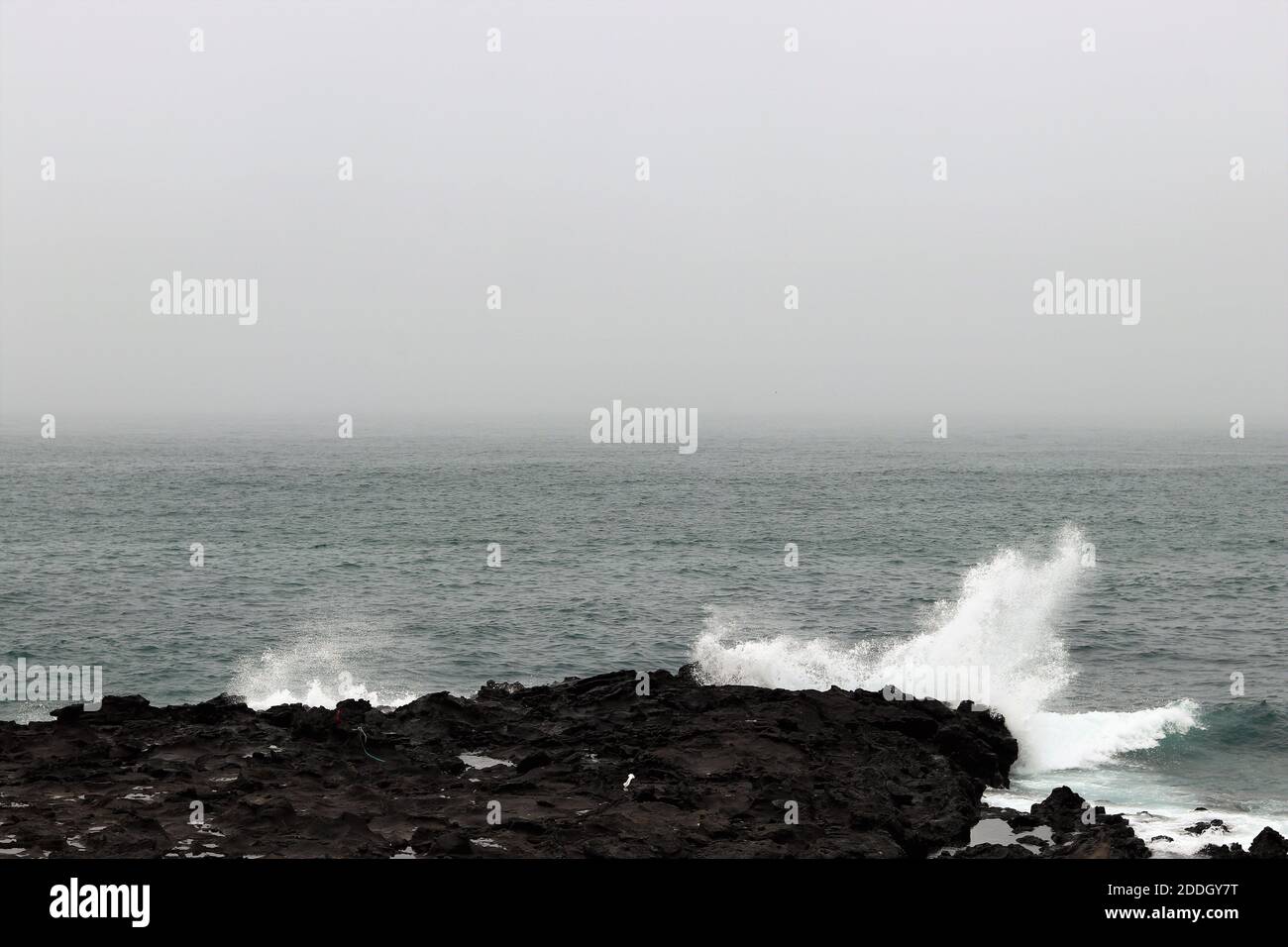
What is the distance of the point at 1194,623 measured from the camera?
43.8 metres

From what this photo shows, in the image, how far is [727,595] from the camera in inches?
1945

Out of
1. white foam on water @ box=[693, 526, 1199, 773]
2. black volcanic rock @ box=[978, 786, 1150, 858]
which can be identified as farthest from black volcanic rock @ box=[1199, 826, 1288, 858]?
white foam on water @ box=[693, 526, 1199, 773]

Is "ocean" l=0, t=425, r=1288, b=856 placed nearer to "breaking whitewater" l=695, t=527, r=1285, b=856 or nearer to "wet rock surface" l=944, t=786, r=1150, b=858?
"breaking whitewater" l=695, t=527, r=1285, b=856

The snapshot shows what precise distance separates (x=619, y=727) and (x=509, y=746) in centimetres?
274

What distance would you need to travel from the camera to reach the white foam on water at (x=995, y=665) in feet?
94.4

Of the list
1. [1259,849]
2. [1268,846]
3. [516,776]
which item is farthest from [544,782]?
[1268,846]

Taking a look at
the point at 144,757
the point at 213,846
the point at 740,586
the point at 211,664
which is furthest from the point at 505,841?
the point at 740,586

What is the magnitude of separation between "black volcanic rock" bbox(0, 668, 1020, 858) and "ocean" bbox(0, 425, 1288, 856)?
11.4 ft

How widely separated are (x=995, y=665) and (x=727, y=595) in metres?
16.7

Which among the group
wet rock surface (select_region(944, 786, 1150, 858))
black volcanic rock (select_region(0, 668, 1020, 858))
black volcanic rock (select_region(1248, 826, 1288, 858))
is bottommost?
wet rock surface (select_region(944, 786, 1150, 858))

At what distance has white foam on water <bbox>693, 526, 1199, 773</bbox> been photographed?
2877 centimetres

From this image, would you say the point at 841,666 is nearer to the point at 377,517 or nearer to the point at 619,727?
the point at 619,727

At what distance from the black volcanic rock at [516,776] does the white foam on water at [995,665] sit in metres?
2.28

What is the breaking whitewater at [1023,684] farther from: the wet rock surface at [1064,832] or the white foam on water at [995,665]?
the wet rock surface at [1064,832]
